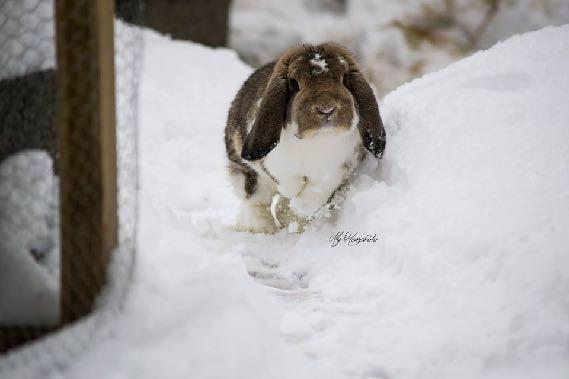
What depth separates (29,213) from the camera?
7.35ft

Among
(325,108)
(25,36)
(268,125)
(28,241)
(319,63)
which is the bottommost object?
(28,241)

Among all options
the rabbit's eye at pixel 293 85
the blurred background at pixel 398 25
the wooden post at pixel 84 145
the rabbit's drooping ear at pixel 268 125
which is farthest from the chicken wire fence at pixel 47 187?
the rabbit's eye at pixel 293 85

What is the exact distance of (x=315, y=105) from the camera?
3.36m

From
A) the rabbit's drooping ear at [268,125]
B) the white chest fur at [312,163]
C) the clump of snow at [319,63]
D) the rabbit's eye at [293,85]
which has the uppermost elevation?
the clump of snow at [319,63]

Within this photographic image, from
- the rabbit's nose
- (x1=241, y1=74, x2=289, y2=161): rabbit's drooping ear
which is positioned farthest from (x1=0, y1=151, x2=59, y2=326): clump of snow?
the rabbit's nose

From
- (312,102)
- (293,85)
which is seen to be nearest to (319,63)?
(293,85)

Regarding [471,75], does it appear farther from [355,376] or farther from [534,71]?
[355,376]

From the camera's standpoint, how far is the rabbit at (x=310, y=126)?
3.42 meters

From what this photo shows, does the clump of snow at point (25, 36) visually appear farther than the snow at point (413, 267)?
Yes

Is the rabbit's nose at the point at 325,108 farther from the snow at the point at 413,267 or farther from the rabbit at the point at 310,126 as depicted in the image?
the snow at the point at 413,267

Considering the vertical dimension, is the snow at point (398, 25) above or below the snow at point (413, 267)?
above

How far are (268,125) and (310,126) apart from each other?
206 mm

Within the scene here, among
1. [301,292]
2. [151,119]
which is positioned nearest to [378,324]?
[301,292]

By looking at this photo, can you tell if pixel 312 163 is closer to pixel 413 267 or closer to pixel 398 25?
pixel 398 25
